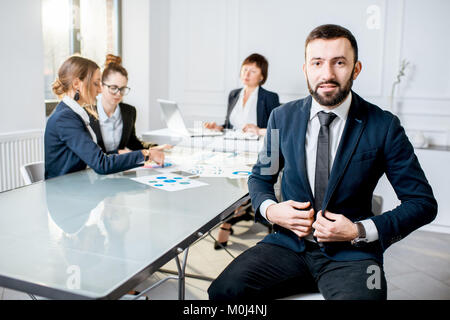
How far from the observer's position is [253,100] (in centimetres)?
431

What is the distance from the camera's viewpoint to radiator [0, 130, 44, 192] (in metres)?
3.51

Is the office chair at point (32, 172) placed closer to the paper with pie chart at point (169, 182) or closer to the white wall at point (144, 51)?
the paper with pie chart at point (169, 182)

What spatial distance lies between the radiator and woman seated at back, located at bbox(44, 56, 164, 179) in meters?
1.28

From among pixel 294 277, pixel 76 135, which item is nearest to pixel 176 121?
pixel 76 135

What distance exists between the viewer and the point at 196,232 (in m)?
1.51

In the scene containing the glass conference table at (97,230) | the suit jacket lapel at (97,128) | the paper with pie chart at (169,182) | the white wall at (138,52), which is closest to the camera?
the glass conference table at (97,230)

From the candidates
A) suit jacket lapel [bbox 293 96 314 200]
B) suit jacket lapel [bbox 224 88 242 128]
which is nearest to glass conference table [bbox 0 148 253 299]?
suit jacket lapel [bbox 293 96 314 200]

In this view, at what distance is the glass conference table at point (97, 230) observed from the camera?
3.68ft

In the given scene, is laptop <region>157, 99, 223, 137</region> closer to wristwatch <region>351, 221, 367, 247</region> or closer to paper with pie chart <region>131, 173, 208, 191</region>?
paper with pie chart <region>131, 173, 208, 191</region>

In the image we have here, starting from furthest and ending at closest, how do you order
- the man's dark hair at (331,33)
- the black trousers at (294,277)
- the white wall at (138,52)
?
the white wall at (138,52) < the man's dark hair at (331,33) < the black trousers at (294,277)

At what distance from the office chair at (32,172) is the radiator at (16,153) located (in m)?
1.24

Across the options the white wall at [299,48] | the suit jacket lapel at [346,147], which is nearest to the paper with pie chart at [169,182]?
the suit jacket lapel at [346,147]
